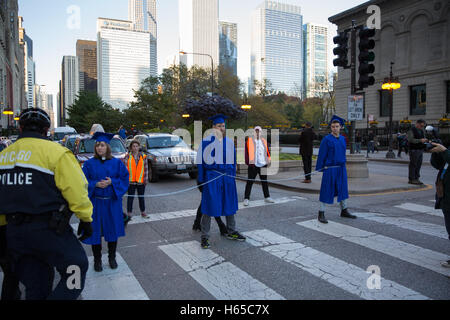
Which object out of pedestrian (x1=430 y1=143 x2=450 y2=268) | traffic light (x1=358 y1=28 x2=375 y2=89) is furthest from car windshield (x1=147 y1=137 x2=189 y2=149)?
pedestrian (x1=430 y1=143 x2=450 y2=268)

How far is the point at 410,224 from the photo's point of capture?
22.5 feet

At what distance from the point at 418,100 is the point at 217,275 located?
46.3 metres

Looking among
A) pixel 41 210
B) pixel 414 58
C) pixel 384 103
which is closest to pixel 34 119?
pixel 41 210

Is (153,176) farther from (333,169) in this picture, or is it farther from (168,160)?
(333,169)

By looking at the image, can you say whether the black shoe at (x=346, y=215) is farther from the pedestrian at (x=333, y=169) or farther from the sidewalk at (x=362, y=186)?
the sidewalk at (x=362, y=186)

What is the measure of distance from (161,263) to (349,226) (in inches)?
146

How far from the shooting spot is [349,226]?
22.2ft

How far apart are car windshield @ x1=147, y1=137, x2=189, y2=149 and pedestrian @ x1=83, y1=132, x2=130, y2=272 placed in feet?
30.8

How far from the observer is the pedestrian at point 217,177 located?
5630 mm

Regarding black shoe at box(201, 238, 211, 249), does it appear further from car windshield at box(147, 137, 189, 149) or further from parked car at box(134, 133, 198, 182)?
car windshield at box(147, 137, 189, 149)

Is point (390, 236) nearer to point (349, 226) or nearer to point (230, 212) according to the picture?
point (349, 226)

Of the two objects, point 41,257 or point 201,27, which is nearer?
point 41,257

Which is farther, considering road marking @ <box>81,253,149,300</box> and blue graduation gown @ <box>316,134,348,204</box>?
blue graduation gown @ <box>316,134,348,204</box>

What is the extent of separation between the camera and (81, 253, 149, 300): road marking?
12.8 feet
